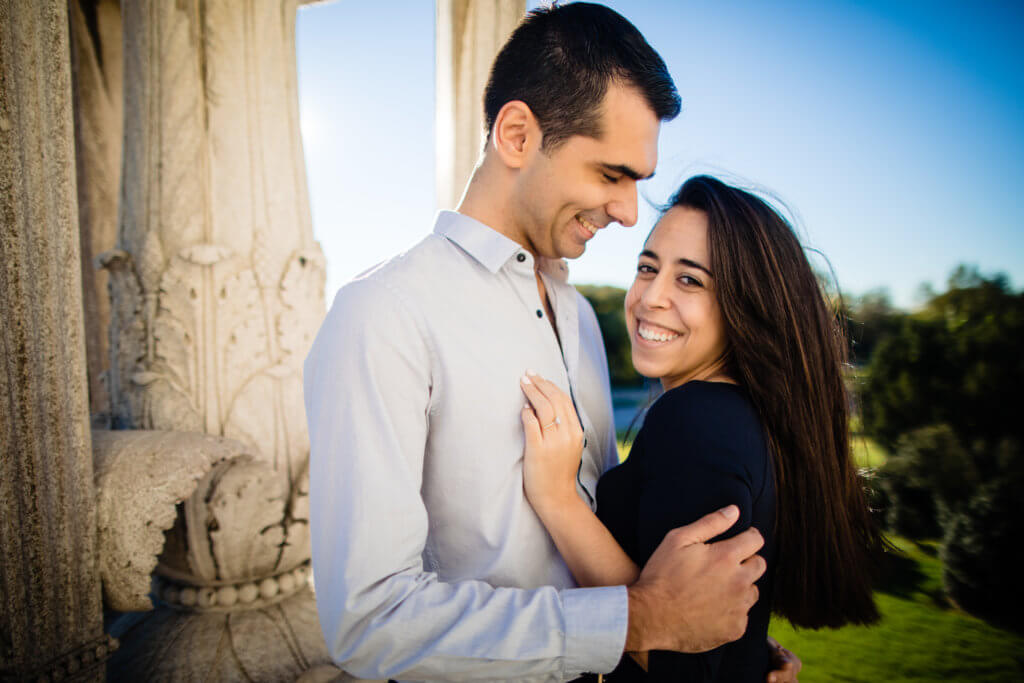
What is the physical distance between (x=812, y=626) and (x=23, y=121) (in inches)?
101

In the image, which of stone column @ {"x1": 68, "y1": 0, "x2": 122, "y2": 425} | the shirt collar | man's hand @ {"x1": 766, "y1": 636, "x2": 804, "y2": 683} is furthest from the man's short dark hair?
stone column @ {"x1": 68, "y1": 0, "x2": 122, "y2": 425}

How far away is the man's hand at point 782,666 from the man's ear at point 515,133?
162cm

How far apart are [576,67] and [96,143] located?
9.76 feet

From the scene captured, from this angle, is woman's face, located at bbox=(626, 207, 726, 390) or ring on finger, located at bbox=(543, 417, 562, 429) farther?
woman's face, located at bbox=(626, 207, 726, 390)

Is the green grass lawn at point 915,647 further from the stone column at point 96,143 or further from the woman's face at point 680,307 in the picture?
the stone column at point 96,143

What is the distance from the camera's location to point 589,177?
4.70ft

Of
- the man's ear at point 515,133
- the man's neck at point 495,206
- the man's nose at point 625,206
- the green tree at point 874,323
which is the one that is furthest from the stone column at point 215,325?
the green tree at point 874,323

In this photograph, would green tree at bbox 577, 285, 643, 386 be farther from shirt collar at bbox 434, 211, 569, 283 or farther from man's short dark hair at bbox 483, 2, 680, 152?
shirt collar at bbox 434, 211, 569, 283

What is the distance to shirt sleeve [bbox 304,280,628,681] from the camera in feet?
3.24

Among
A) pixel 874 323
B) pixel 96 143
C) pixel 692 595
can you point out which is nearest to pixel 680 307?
pixel 692 595

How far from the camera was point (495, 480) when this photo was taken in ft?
3.99

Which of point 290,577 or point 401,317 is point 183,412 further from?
point 401,317

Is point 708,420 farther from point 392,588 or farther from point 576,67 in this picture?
point 576,67

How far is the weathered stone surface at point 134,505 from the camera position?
1.69 metres
